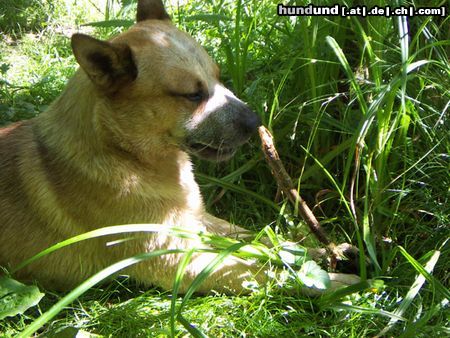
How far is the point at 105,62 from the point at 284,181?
0.97m

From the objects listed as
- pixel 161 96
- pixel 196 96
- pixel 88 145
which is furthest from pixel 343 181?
pixel 88 145

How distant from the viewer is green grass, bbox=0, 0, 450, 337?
115 inches

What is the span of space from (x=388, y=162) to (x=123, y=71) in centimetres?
134

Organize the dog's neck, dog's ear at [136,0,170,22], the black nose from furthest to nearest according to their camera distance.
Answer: dog's ear at [136,0,170,22] < the black nose < the dog's neck

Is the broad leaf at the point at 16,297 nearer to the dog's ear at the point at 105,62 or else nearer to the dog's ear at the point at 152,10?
the dog's ear at the point at 105,62

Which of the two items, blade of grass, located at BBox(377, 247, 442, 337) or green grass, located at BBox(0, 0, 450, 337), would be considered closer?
blade of grass, located at BBox(377, 247, 442, 337)

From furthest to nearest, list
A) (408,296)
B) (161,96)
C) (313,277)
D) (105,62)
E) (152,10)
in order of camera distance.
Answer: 1. (152,10)
2. (161,96)
3. (105,62)
4. (313,277)
5. (408,296)

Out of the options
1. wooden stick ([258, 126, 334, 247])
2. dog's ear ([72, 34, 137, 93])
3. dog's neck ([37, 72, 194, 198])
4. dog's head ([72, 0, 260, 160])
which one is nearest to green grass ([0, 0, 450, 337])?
wooden stick ([258, 126, 334, 247])

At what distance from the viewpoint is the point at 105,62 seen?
9.95 feet

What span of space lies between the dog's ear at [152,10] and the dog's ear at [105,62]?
55 cm

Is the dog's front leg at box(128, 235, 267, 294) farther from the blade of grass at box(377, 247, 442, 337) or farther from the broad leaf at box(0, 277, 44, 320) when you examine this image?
the blade of grass at box(377, 247, 442, 337)

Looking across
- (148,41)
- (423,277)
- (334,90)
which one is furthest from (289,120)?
(423,277)

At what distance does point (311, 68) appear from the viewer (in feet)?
11.5

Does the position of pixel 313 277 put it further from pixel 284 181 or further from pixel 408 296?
pixel 284 181
